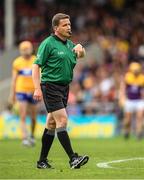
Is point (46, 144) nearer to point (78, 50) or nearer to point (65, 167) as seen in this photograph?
point (65, 167)

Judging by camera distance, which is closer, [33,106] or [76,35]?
[33,106]

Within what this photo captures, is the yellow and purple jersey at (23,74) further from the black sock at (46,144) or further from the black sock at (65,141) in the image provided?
the black sock at (65,141)

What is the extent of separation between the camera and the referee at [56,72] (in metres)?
12.3

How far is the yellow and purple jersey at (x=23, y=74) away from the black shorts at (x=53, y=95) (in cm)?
715

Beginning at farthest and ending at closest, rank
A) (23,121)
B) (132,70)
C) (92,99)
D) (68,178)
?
(92,99) → (132,70) → (23,121) → (68,178)

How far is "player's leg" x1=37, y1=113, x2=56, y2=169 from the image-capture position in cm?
1245

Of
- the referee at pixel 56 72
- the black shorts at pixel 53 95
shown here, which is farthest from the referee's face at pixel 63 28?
the black shorts at pixel 53 95

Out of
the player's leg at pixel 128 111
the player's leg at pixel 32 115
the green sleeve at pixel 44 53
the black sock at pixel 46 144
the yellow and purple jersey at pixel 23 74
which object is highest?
the green sleeve at pixel 44 53

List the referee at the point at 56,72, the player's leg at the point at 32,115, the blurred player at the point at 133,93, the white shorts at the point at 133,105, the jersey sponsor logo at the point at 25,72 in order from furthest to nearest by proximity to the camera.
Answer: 1. the white shorts at the point at 133,105
2. the blurred player at the point at 133,93
3. the jersey sponsor logo at the point at 25,72
4. the player's leg at the point at 32,115
5. the referee at the point at 56,72

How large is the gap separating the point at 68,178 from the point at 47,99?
189cm

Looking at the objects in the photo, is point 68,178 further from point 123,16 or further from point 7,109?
point 123,16

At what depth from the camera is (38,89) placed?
40.1 feet

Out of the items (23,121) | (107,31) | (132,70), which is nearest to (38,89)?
(23,121)

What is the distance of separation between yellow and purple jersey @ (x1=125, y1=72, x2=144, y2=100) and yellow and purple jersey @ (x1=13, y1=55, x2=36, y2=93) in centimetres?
544
